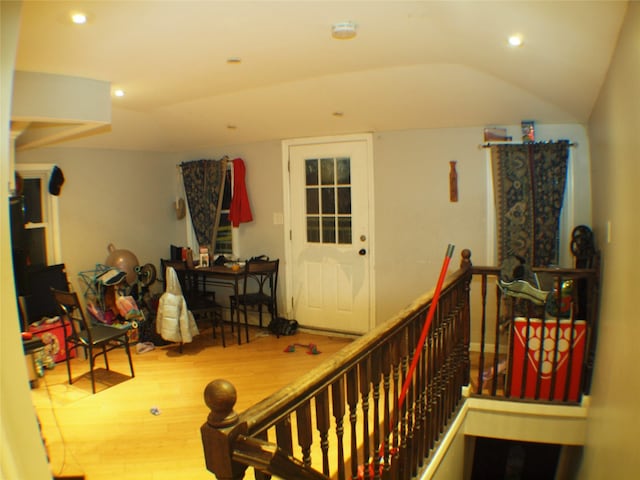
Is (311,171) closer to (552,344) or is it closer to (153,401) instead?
(153,401)

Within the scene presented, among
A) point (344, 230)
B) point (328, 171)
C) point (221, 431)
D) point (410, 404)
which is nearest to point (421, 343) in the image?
point (410, 404)

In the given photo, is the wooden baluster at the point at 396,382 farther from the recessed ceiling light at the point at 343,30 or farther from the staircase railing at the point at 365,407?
the recessed ceiling light at the point at 343,30

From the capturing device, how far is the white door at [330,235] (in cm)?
516

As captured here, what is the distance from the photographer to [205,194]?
6023mm

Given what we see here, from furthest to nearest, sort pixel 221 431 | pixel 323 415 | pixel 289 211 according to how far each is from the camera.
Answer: pixel 289 211, pixel 323 415, pixel 221 431

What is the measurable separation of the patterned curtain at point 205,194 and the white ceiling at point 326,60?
74 cm

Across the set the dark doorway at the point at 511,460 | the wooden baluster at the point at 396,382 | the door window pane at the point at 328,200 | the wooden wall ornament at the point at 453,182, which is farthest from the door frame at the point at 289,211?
the wooden baluster at the point at 396,382

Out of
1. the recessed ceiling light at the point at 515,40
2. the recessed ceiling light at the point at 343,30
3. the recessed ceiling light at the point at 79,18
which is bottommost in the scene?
the recessed ceiling light at the point at 515,40

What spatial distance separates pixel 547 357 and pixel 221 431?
8.96ft

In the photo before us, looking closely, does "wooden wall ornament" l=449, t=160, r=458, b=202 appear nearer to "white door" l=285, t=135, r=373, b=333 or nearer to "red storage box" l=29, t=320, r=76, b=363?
"white door" l=285, t=135, r=373, b=333

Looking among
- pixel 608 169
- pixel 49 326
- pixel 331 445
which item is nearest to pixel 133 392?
pixel 49 326

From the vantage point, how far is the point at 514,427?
125 inches

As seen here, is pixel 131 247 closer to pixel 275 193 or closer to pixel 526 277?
pixel 275 193

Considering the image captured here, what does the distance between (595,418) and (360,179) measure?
3.12 meters
